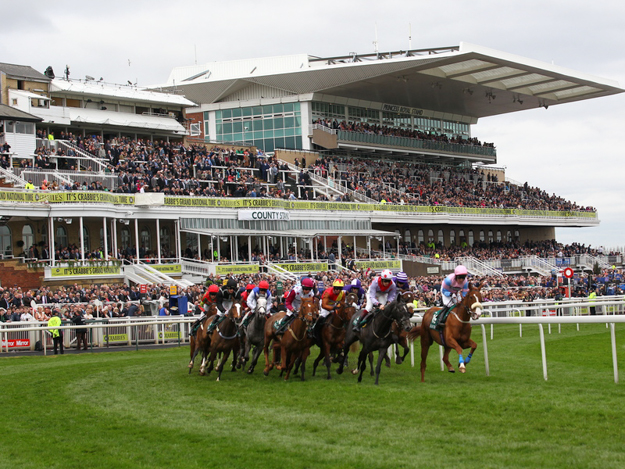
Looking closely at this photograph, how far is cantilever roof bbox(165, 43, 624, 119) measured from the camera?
49.8 m

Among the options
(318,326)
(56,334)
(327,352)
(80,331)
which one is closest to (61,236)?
(80,331)

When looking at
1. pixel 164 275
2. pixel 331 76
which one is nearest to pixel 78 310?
pixel 164 275

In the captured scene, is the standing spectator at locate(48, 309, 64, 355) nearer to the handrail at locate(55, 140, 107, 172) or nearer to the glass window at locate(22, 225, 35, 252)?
the glass window at locate(22, 225, 35, 252)

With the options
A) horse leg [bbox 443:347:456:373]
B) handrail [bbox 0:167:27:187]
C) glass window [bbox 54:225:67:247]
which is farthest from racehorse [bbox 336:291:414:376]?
glass window [bbox 54:225:67:247]

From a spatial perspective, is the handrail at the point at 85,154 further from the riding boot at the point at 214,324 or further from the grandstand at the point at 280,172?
the riding boot at the point at 214,324

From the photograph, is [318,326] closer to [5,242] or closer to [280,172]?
[5,242]

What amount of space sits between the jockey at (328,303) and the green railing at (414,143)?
40904mm

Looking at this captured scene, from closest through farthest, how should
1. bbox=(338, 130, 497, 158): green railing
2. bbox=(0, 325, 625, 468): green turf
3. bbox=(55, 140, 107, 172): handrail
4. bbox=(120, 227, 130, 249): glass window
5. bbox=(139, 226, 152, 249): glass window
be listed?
bbox=(0, 325, 625, 468): green turf
bbox=(55, 140, 107, 172): handrail
bbox=(120, 227, 130, 249): glass window
bbox=(139, 226, 152, 249): glass window
bbox=(338, 130, 497, 158): green railing

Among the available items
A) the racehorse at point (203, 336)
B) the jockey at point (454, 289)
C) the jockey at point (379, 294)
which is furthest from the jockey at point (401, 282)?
the racehorse at point (203, 336)

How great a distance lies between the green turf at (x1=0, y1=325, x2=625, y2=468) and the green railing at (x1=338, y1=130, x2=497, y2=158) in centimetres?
4098

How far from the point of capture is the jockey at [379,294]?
39.1 feet

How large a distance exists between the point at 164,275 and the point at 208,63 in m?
28.3

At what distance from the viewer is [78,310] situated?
22156 mm

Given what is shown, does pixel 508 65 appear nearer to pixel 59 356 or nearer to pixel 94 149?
pixel 94 149
